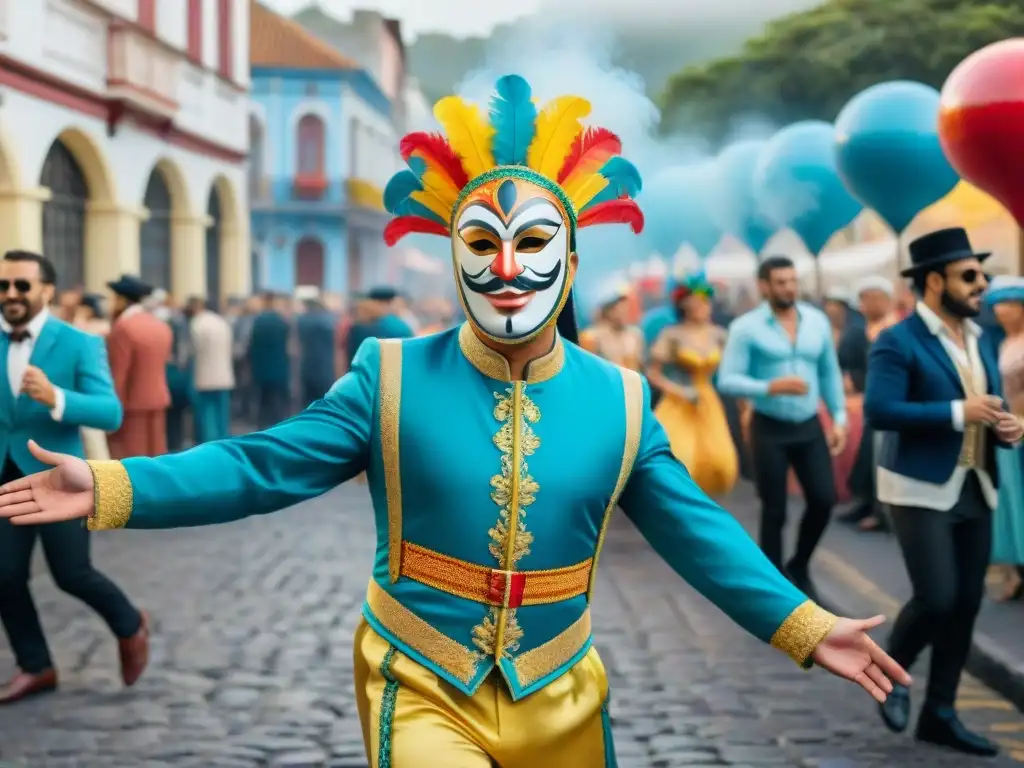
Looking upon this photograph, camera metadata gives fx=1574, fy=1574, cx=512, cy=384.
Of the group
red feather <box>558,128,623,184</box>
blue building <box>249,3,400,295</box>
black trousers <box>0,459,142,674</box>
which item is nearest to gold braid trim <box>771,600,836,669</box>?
red feather <box>558,128,623,184</box>

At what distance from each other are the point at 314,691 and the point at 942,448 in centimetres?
276

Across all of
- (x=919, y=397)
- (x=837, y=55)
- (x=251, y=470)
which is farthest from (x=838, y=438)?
(x=837, y=55)

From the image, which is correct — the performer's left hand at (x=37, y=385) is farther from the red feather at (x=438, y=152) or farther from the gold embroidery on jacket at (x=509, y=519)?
the gold embroidery on jacket at (x=509, y=519)

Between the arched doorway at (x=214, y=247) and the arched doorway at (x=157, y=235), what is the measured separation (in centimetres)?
295

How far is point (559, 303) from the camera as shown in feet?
11.8

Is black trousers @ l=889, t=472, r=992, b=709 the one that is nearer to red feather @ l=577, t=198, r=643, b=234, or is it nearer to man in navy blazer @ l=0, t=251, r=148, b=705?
red feather @ l=577, t=198, r=643, b=234

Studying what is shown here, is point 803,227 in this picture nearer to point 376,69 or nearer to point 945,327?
point 945,327

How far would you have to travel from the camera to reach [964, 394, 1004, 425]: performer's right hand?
5.76 m

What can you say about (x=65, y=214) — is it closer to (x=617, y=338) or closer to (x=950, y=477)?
(x=617, y=338)

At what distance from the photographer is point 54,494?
3.16 metres

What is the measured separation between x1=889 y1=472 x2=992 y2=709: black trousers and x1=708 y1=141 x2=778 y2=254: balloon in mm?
10340

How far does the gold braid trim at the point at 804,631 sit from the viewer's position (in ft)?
11.0

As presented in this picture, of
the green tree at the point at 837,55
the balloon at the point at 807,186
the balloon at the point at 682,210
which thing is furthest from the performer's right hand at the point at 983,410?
the green tree at the point at 837,55

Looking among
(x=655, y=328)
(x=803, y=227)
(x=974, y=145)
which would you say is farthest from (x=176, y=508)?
(x=803, y=227)
